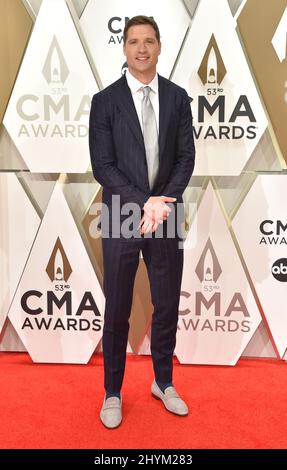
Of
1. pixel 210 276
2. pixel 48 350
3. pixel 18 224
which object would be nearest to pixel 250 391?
pixel 210 276

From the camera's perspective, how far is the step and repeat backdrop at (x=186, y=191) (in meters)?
2.95

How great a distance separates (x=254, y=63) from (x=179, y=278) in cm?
129

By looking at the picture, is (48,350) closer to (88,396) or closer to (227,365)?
(88,396)

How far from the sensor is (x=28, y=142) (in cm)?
306

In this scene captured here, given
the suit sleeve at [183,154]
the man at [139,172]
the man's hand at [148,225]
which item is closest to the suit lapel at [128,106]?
the man at [139,172]

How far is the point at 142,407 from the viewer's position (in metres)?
2.67

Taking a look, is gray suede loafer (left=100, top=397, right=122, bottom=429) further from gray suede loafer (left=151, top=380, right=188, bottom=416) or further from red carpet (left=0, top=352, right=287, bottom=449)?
gray suede loafer (left=151, top=380, right=188, bottom=416)

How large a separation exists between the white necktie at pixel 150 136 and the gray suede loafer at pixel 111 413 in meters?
1.04

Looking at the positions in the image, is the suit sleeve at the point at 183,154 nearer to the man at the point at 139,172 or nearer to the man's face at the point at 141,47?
the man at the point at 139,172

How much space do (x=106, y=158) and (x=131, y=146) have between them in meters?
0.13

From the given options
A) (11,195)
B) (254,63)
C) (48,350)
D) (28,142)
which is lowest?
(48,350)

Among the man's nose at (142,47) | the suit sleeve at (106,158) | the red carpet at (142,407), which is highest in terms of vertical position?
the man's nose at (142,47)

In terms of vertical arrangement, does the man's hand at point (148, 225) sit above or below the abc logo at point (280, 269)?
above

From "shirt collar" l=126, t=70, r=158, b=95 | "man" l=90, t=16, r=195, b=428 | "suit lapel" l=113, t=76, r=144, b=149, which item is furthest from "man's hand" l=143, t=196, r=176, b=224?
"shirt collar" l=126, t=70, r=158, b=95
